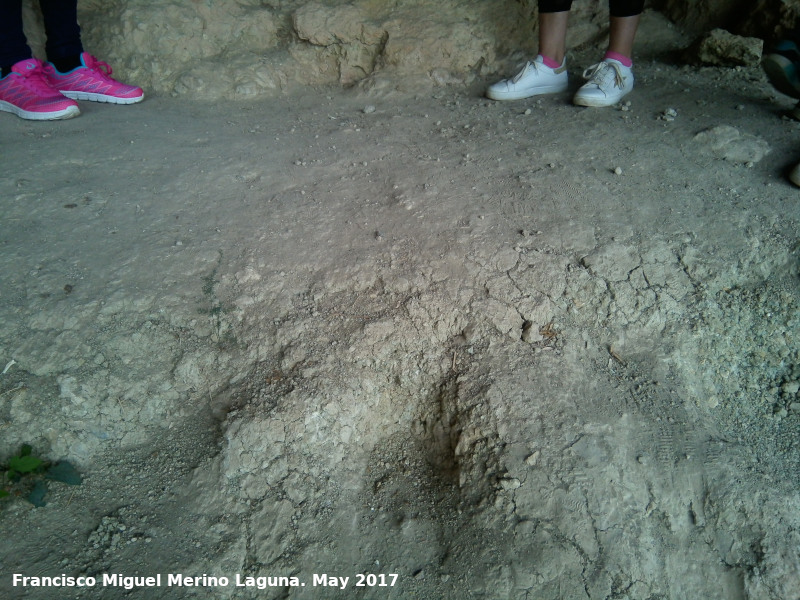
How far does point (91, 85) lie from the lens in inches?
108

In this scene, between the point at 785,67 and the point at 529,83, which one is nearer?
the point at 785,67

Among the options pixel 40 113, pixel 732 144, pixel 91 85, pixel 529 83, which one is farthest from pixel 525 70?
pixel 40 113

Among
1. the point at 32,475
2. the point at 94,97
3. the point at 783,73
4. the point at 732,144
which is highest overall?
the point at 783,73

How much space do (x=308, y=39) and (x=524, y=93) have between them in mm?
1213

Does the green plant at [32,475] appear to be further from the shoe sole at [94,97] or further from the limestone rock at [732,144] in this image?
the limestone rock at [732,144]

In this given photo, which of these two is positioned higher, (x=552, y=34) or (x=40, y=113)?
(x=552, y=34)

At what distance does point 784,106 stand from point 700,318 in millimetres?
1355

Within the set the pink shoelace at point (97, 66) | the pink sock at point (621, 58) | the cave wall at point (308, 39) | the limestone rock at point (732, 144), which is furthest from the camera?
the cave wall at point (308, 39)

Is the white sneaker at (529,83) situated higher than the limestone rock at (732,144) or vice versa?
the white sneaker at (529,83)

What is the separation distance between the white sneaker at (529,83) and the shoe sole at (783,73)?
892 mm

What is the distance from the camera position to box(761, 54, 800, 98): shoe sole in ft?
7.34

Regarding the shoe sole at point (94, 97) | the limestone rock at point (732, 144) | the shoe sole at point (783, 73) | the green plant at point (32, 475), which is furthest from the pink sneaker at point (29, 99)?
the shoe sole at point (783, 73)

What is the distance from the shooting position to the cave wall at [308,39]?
2893mm

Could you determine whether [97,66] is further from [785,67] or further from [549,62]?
[785,67]
